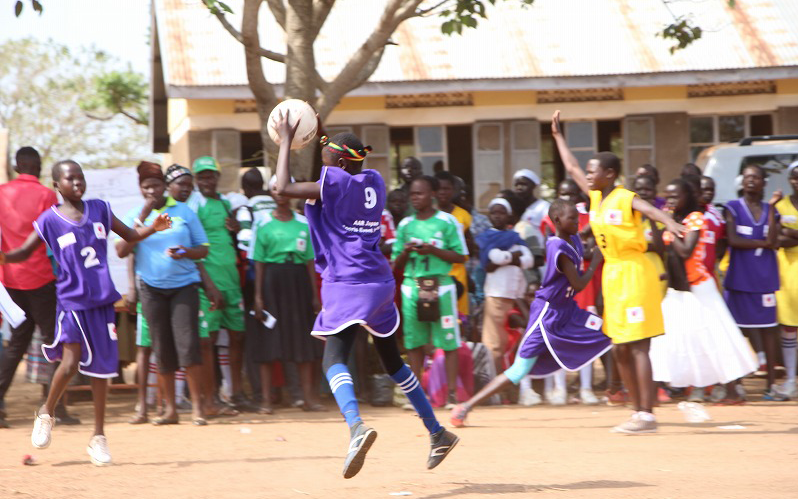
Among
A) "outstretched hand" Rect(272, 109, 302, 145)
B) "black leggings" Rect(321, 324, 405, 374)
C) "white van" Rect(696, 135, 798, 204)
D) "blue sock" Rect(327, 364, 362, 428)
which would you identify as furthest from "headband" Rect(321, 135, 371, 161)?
"white van" Rect(696, 135, 798, 204)

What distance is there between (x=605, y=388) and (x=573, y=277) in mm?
3169

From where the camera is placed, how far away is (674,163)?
17.2 metres

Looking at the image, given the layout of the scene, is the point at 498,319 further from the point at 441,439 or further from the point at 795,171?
the point at 441,439

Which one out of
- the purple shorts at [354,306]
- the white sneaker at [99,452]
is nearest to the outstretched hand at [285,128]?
the purple shorts at [354,306]

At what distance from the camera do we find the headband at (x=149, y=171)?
8479 millimetres

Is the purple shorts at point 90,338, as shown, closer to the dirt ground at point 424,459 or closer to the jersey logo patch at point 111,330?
the jersey logo patch at point 111,330

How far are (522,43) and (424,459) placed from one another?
11634 mm

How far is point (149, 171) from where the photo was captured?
8.55 metres

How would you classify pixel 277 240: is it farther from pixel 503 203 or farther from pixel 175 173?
pixel 503 203

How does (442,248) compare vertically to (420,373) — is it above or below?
above

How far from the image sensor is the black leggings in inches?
235

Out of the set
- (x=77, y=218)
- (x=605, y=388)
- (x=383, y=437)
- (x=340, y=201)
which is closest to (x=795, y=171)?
(x=605, y=388)

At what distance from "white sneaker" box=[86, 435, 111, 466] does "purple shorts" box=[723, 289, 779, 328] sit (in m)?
5.71

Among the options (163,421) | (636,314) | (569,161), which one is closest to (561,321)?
(636,314)
